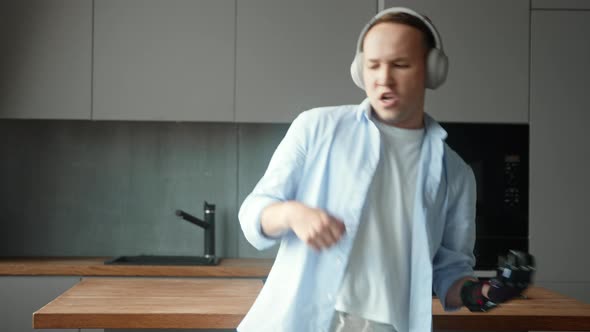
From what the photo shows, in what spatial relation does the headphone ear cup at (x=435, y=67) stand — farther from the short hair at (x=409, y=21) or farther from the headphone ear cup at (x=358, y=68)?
the headphone ear cup at (x=358, y=68)

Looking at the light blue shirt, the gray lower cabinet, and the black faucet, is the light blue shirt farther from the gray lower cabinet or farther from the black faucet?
the black faucet

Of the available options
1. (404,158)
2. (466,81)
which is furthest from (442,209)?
(466,81)

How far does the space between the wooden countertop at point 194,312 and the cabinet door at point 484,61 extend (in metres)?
1.36

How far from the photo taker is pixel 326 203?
118cm

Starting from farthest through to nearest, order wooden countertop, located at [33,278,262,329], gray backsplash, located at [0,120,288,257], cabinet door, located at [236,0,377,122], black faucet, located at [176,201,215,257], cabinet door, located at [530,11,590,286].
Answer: gray backsplash, located at [0,120,288,257] → black faucet, located at [176,201,215,257] → cabinet door, located at [236,0,377,122] → cabinet door, located at [530,11,590,286] → wooden countertop, located at [33,278,262,329]

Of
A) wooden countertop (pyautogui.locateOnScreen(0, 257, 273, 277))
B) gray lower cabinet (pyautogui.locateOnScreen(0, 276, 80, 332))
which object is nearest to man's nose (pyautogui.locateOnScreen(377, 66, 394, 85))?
wooden countertop (pyautogui.locateOnScreen(0, 257, 273, 277))

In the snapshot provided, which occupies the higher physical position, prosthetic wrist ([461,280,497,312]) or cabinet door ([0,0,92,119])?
cabinet door ([0,0,92,119])

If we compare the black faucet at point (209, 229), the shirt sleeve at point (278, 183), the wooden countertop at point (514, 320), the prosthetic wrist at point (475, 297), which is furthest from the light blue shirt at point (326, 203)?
the black faucet at point (209, 229)

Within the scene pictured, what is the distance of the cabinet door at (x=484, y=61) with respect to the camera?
10.6 feet

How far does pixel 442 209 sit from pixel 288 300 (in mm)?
354

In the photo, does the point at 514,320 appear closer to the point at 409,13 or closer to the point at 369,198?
the point at 369,198

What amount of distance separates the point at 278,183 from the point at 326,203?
10 centimetres

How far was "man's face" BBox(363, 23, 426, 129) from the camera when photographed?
1.14 m

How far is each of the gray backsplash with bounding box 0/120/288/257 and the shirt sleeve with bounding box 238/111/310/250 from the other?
8.06ft
